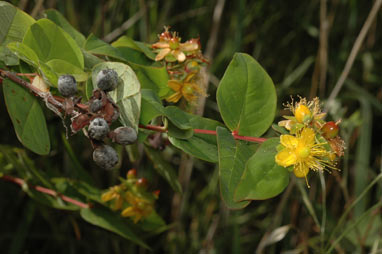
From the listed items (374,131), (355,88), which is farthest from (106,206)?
(374,131)

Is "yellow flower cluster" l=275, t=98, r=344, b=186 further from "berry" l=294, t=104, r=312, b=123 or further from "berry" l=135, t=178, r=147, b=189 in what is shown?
"berry" l=135, t=178, r=147, b=189

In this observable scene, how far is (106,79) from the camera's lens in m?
0.50

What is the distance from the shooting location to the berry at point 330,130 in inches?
22.2

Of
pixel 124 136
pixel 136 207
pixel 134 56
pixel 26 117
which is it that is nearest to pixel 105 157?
pixel 124 136

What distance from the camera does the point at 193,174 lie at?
1.52 metres

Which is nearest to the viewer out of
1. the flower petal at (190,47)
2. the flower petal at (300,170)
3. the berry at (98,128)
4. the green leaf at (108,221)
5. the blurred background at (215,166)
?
the berry at (98,128)

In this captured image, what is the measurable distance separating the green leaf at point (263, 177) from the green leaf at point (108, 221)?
1.08 feet

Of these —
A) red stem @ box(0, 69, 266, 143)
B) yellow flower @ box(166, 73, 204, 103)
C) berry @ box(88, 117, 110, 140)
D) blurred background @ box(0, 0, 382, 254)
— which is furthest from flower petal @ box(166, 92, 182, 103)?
blurred background @ box(0, 0, 382, 254)

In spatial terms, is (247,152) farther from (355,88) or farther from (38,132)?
(355,88)

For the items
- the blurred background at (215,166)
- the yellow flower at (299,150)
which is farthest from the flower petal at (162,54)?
the blurred background at (215,166)

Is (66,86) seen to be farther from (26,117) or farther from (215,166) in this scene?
(215,166)

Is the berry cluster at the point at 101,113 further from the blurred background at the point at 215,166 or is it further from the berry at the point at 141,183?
the blurred background at the point at 215,166

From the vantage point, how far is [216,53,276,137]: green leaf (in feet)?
1.94

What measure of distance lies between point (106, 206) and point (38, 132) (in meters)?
0.30
